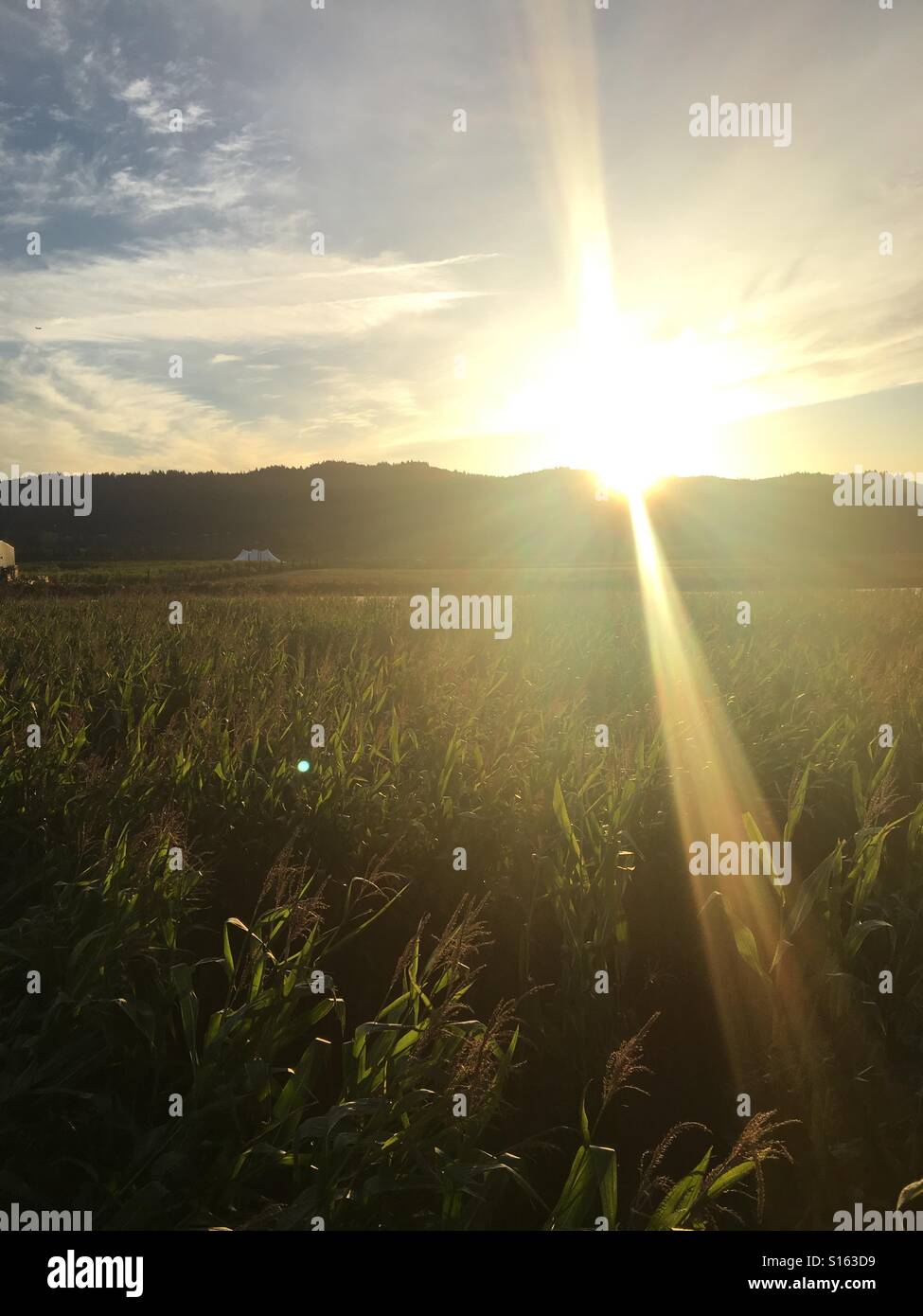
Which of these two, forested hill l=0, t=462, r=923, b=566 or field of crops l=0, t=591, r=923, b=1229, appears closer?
field of crops l=0, t=591, r=923, b=1229

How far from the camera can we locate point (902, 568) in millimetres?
37625

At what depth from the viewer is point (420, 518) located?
131000 mm

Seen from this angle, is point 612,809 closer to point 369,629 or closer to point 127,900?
point 127,900

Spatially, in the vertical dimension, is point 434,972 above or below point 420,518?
below

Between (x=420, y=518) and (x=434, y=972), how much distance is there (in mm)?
129703

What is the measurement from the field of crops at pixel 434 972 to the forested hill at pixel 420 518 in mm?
70054

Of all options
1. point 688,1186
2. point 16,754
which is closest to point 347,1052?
point 688,1186

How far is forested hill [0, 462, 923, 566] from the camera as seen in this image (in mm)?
93438

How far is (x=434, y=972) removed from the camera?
12.0ft

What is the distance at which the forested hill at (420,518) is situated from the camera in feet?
307

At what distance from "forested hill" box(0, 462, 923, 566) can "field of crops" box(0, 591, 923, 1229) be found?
70.1 meters

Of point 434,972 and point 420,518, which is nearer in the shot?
point 434,972

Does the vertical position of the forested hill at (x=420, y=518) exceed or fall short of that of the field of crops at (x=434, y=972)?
it exceeds it
